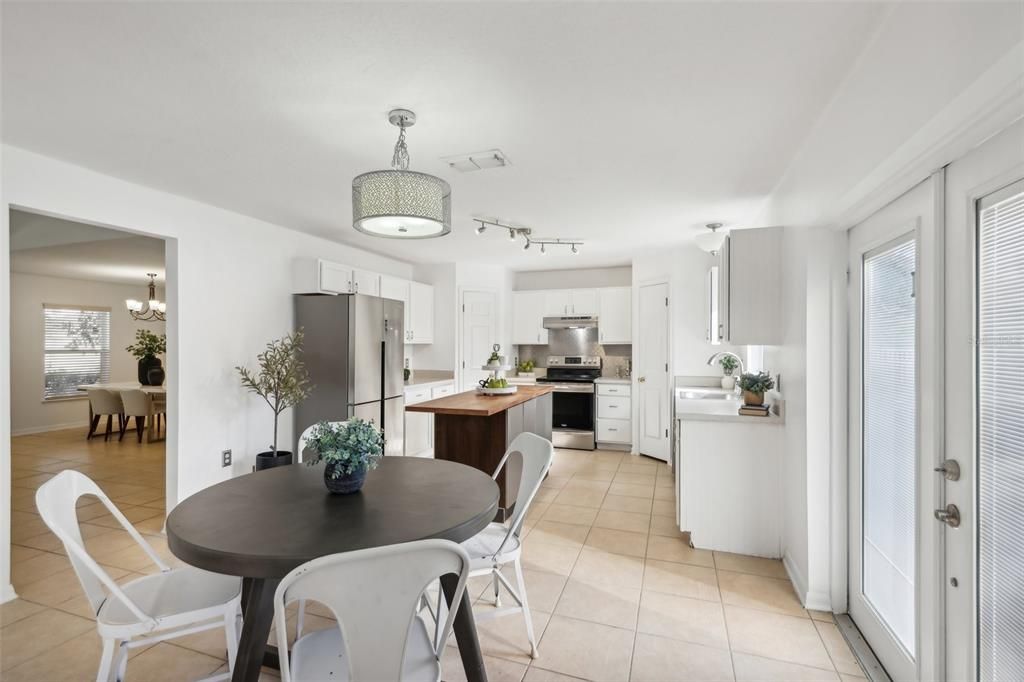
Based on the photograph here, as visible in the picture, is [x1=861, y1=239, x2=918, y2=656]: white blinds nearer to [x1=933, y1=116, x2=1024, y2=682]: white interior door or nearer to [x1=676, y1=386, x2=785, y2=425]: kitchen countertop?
[x1=933, y1=116, x2=1024, y2=682]: white interior door

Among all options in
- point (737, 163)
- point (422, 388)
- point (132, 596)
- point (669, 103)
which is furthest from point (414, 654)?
point (422, 388)

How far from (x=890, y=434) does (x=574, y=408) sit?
444cm

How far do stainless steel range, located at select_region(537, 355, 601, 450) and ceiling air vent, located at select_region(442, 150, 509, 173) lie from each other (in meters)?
3.68

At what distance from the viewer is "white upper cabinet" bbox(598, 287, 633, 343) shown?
6375 mm

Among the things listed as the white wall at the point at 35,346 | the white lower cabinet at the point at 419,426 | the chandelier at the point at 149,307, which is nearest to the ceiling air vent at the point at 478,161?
the white lower cabinet at the point at 419,426

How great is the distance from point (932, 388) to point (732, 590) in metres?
1.65

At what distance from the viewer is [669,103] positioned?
7.04 feet

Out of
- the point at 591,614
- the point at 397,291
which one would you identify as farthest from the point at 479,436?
the point at 397,291

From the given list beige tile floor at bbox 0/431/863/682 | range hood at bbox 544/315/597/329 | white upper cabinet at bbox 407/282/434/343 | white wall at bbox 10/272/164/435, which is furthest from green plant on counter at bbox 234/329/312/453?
white wall at bbox 10/272/164/435

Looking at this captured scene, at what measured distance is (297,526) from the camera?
1.54 metres

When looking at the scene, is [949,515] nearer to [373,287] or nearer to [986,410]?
[986,410]

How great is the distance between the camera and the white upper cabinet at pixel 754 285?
3031 mm

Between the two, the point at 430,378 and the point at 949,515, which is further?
the point at 430,378

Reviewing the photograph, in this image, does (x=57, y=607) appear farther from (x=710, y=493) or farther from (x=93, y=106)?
(x=710, y=493)
